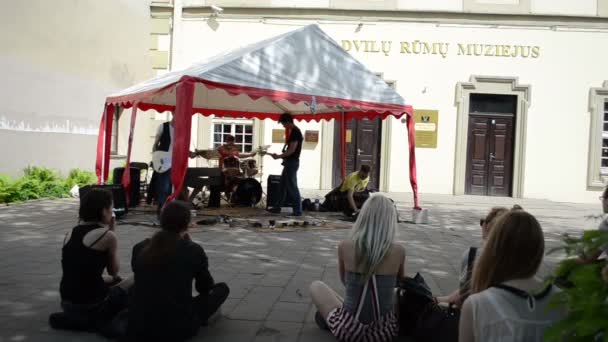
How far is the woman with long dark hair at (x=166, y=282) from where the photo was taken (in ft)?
11.5

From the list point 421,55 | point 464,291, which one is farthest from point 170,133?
point 421,55

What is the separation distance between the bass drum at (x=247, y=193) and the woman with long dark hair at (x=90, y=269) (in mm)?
7978

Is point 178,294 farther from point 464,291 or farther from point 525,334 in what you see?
point 525,334

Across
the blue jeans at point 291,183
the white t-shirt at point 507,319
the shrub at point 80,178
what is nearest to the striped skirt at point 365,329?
the white t-shirt at point 507,319

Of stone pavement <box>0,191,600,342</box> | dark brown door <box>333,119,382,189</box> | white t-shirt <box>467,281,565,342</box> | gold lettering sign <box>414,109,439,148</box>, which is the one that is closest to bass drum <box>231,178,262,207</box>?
stone pavement <box>0,191,600,342</box>

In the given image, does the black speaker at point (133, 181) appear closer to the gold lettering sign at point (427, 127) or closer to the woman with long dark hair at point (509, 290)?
the gold lettering sign at point (427, 127)

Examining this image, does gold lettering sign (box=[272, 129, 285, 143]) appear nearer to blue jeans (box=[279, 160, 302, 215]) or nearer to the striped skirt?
blue jeans (box=[279, 160, 302, 215])

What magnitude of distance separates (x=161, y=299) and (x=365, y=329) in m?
1.19

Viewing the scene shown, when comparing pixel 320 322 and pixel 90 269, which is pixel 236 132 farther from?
pixel 90 269

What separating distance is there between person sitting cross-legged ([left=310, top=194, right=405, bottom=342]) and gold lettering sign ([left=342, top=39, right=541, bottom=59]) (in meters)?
13.5

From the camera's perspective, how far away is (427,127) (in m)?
16.6

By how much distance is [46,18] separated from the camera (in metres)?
13.1

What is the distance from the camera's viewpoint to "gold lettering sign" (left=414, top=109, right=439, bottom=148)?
54.3 ft

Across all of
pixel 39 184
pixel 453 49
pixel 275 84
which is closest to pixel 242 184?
pixel 275 84
